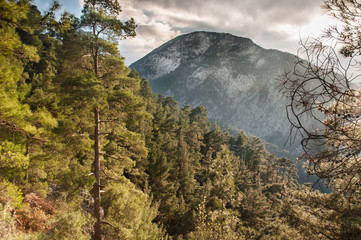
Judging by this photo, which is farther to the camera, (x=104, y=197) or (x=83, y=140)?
(x=104, y=197)

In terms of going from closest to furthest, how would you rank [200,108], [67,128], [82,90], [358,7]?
[358,7]
[82,90]
[67,128]
[200,108]

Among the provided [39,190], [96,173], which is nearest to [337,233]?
[96,173]

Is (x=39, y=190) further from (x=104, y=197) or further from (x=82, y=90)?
(x=82, y=90)

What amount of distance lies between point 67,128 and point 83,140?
653 mm

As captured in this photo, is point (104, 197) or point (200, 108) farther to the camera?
point (200, 108)

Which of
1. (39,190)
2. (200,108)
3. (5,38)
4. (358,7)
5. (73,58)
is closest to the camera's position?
(358,7)

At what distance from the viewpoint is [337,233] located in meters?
6.57

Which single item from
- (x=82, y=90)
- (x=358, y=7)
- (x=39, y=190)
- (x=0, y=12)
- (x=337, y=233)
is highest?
(x=358, y=7)

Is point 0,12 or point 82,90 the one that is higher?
point 0,12

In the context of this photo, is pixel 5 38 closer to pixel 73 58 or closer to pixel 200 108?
pixel 73 58

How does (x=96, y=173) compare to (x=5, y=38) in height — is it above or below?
below

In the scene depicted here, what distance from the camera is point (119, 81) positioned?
24.3ft

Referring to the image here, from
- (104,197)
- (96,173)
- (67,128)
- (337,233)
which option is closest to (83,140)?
(67,128)

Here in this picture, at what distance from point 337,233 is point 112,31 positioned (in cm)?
1117
